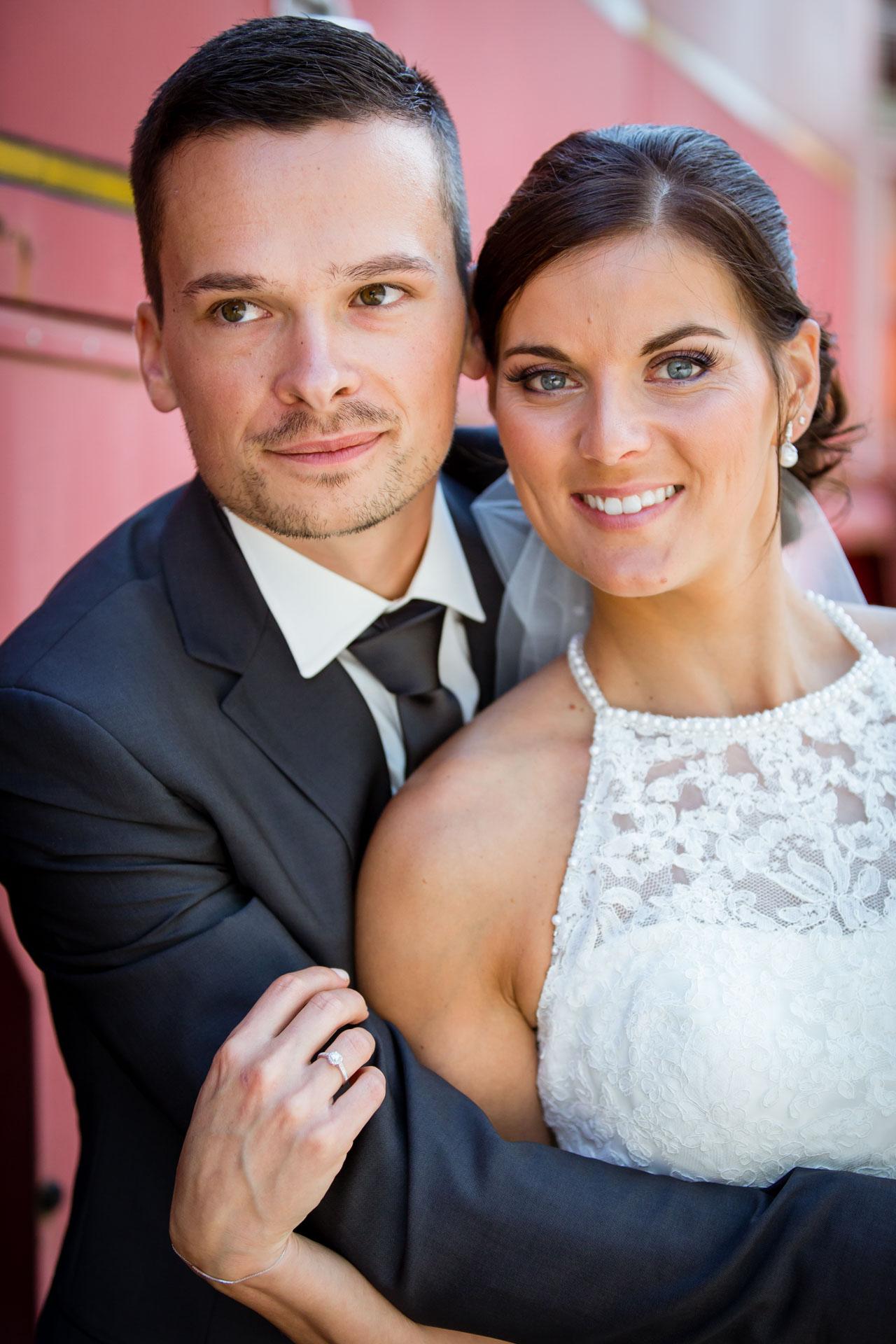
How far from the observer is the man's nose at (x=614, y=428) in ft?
5.41

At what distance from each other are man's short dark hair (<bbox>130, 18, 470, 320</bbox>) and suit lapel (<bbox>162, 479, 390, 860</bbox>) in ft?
1.69

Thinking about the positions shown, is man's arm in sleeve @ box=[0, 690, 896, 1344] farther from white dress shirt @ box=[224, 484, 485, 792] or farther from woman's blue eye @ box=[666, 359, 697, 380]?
woman's blue eye @ box=[666, 359, 697, 380]

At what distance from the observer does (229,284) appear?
5.95 feet

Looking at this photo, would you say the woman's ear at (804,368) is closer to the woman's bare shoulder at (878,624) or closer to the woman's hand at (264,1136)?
the woman's bare shoulder at (878,624)

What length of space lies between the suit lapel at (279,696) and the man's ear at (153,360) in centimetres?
30

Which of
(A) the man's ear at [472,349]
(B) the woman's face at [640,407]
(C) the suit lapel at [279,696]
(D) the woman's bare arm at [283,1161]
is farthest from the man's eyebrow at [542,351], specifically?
(D) the woman's bare arm at [283,1161]

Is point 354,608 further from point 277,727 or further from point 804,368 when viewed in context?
point 804,368

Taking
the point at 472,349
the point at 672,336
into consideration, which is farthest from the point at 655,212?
the point at 472,349

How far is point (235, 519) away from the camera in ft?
Answer: 6.56

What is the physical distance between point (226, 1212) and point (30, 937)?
603mm

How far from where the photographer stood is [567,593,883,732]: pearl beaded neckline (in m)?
1.87

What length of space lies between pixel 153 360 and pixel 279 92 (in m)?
0.52

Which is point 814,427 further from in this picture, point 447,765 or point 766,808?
point 447,765

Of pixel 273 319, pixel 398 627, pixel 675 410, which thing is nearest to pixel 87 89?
pixel 273 319
